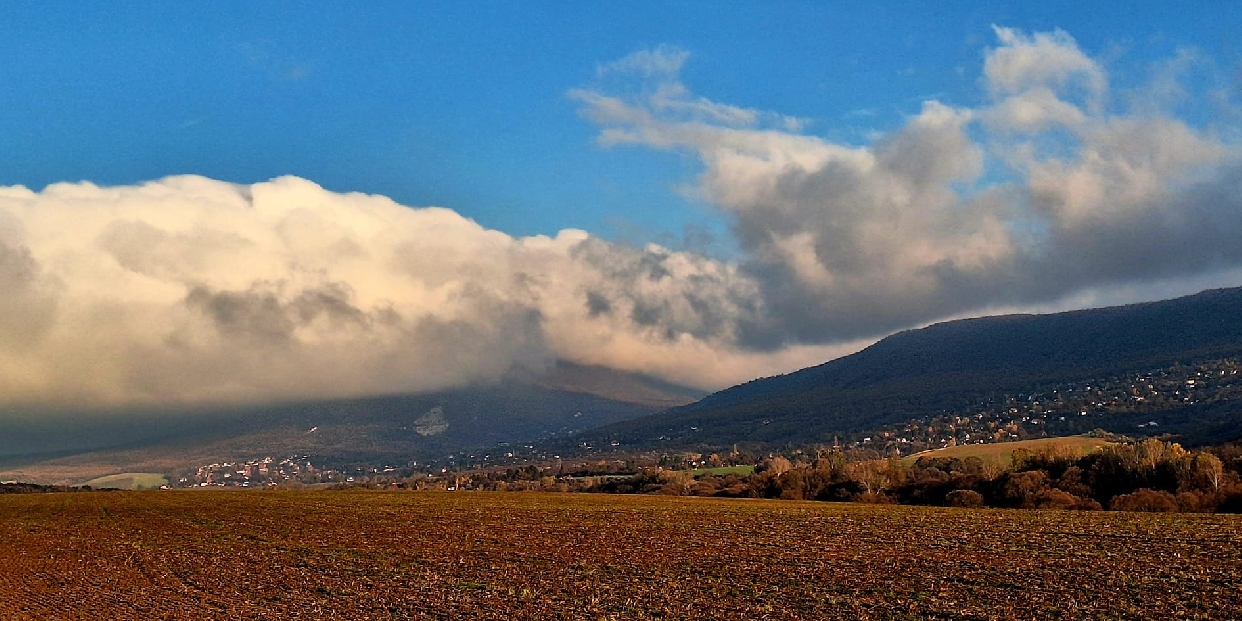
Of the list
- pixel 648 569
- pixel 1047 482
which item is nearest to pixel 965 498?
pixel 1047 482

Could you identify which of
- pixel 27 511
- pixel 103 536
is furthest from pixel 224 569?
pixel 27 511

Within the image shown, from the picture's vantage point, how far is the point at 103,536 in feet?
221

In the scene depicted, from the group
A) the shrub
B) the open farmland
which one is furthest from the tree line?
the open farmland

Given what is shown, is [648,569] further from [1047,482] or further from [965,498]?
[1047,482]

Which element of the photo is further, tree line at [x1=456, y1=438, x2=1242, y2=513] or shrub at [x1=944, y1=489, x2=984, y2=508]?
shrub at [x1=944, y1=489, x2=984, y2=508]

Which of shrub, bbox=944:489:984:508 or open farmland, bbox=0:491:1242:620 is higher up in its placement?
open farmland, bbox=0:491:1242:620

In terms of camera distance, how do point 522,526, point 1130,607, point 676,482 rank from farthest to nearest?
point 676,482 < point 522,526 < point 1130,607

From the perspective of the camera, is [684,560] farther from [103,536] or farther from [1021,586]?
[103,536]

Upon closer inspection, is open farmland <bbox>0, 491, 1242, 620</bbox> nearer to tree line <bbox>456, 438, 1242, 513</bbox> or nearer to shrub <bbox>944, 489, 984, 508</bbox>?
tree line <bbox>456, 438, 1242, 513</bbox>

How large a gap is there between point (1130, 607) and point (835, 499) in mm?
89888

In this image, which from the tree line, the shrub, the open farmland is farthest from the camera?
the shrub

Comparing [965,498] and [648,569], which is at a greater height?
[648,569]

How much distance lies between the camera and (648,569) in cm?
4019

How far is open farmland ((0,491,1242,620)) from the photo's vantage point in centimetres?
3033
